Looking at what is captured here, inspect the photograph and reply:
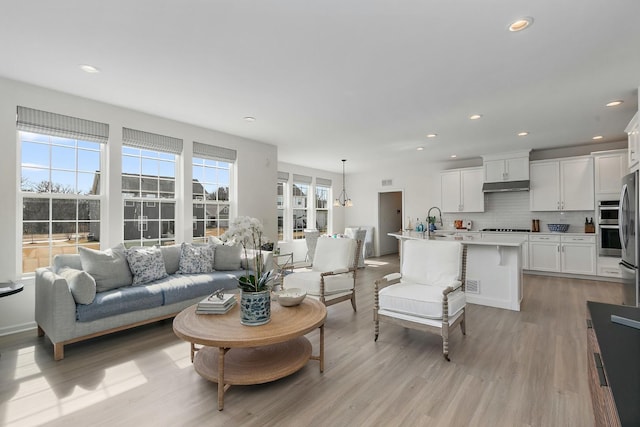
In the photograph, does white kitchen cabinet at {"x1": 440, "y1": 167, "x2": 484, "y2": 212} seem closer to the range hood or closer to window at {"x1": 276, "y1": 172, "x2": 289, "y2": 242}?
the range hood

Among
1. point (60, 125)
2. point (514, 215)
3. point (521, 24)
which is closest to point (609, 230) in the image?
point (514, 215)

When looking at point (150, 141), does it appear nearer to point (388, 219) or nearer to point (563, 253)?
point (388, 219)

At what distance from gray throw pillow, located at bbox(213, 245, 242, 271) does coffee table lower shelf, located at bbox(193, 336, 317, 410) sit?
175 centimetres

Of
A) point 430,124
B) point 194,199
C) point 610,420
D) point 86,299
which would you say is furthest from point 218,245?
point 610,420

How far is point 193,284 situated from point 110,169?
1.89m

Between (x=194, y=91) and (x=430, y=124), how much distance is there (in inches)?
134

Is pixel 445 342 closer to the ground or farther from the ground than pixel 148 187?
closer to the ground

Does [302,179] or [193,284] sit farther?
[302,179]

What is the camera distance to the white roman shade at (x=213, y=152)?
5016 millimetres

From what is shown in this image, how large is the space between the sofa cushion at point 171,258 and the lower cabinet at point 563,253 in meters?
6.62

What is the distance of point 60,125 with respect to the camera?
3633 mm

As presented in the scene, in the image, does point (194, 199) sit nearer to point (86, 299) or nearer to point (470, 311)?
point (86, 299)

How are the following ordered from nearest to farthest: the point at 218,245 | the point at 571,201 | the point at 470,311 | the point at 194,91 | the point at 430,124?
the point at 194,91 < the point at 470,311 < the point at 218,245 < the point at 430,124 < the point at 571,201

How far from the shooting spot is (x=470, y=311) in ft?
13.4
